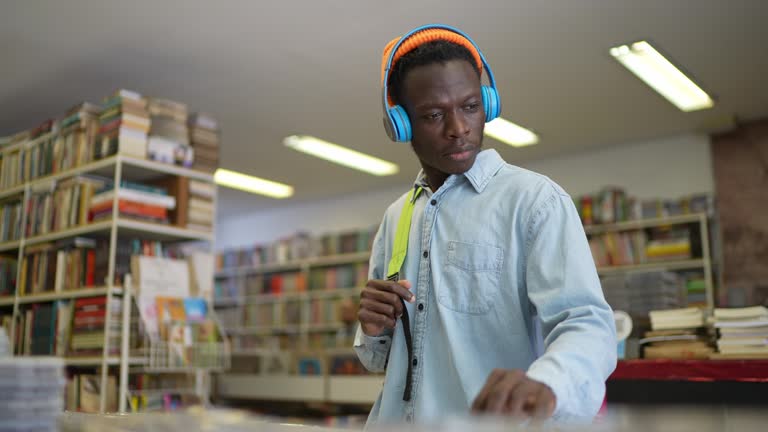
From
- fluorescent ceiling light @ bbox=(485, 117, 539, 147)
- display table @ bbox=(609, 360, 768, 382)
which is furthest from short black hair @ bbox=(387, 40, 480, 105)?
fluorescent ceiling light @ bbox=(485, 117, 539, 147)

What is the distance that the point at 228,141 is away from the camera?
20.4ft

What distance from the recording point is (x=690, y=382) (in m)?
2.42

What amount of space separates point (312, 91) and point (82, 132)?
5.24ft

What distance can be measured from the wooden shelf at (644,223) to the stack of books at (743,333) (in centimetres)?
351

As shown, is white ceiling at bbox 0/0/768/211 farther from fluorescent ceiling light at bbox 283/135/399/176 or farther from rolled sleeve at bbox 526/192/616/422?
rolled sleeve at bbox 526/192/616/422

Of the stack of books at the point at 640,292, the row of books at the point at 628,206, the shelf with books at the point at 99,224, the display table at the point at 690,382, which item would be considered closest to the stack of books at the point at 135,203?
the shelf with books at the point at 99,224

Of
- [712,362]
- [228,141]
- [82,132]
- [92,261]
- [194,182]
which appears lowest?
[712,362]

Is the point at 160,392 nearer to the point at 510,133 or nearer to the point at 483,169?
the point at 483,169

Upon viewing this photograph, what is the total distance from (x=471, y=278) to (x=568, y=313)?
19 cm

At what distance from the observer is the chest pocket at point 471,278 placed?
1.02m

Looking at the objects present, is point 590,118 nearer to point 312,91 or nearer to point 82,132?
point 312,91

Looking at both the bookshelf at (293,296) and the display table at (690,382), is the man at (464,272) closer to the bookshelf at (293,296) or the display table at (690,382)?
the display table at (690,382)

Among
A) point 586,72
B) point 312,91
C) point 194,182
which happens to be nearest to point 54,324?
point 194,182

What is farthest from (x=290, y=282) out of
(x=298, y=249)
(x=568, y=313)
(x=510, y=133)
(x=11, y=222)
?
(x=568, y=313)
